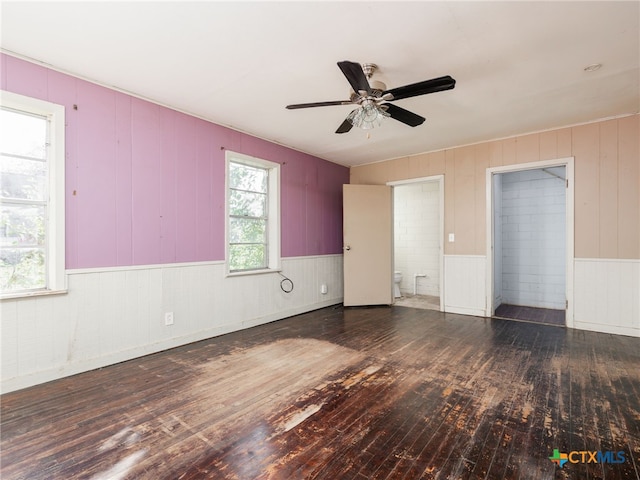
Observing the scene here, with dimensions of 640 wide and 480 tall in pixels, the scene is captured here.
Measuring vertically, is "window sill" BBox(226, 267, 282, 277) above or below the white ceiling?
below

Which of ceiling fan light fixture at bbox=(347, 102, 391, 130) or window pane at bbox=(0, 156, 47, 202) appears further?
ceiling fan light fixture at bbox=(347, 102, 391, 130)

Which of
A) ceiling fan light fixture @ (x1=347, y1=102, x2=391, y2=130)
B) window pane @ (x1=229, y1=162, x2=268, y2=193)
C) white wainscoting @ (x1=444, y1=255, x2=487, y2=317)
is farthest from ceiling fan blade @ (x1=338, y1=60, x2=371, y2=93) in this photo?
white wainscoting @ (x1=444, y1=255, x2=487, y2=317)

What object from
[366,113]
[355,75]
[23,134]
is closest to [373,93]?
[366,113]

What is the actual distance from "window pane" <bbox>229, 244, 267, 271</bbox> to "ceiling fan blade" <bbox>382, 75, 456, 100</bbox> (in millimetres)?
2632

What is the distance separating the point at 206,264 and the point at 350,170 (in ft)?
11.3

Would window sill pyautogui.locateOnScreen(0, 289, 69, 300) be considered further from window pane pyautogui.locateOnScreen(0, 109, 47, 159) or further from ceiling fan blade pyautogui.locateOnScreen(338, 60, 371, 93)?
ceiling fan blade pyautogui.locateOnScreen(338, 60, 371, 93)

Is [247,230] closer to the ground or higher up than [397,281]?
higher up

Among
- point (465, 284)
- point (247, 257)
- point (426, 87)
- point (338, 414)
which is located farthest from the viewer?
point (465, 284)

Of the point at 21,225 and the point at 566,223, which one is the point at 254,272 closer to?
the point at 21,225

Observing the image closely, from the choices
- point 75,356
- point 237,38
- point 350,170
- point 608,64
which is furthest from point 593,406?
point 350,170

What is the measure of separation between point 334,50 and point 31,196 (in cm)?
265

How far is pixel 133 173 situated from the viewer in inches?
118

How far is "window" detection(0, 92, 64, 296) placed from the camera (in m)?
2.42

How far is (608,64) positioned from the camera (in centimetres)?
251
